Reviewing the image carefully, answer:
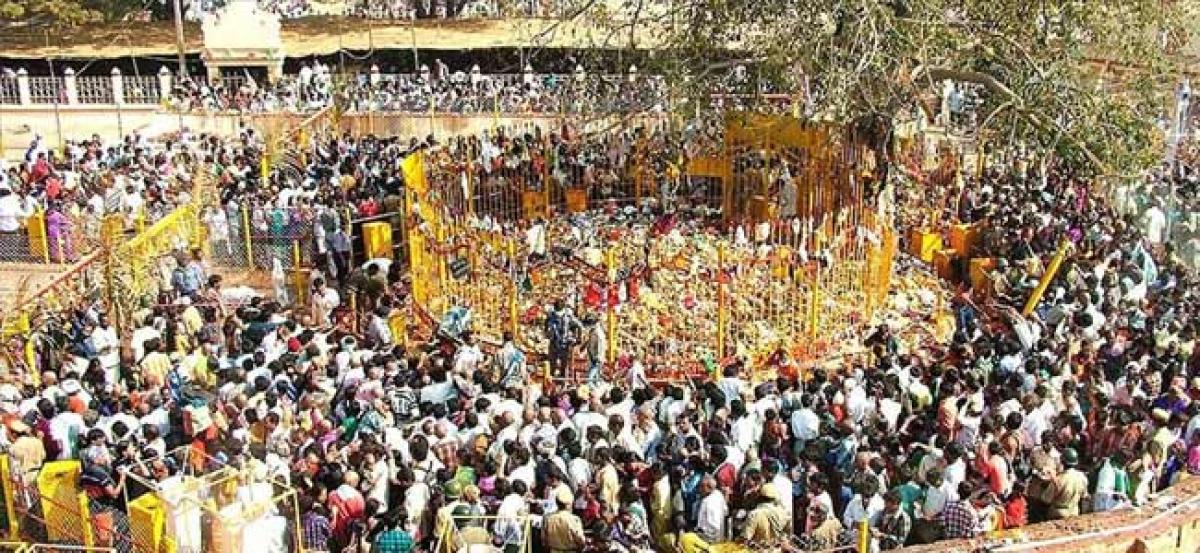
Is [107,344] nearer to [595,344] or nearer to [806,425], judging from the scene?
[595,344]

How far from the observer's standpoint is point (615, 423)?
37.1ft

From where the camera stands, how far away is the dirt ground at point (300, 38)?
33438 millimetres

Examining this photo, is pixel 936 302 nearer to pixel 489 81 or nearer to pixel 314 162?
pixel 314 162

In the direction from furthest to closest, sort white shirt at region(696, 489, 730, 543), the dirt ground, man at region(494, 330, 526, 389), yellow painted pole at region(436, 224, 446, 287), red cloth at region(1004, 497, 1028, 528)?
the dirt ground
yellow painted pole at region(436, 224, 446, 287)
man at region(494, 330, 526, 389)
red cloth at region(1004, 497, 1028, 528)
white shirt at region(696, 489, 730, 543)

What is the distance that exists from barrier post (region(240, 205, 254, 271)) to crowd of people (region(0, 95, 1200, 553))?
178cm

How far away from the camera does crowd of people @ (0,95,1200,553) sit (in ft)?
34.4

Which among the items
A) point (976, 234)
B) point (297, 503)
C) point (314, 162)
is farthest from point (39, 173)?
point (976, 234)

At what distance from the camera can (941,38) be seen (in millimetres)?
17484

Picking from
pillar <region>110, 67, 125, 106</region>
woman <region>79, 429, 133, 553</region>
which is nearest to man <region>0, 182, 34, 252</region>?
woman <region>79, 429, 133, 553</region>

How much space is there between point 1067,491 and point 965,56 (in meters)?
9.79

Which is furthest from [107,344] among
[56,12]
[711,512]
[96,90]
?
[56,12]

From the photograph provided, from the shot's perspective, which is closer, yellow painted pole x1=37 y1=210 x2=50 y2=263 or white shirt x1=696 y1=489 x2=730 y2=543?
white shirt x1=696 y1=489 x2=730 y2=543

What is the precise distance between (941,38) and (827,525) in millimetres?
9398

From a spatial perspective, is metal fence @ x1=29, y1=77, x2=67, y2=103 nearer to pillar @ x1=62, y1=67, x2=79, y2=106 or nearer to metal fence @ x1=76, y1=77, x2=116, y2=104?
pillar @ x1=62, y1=67, x2=79, y2=106
